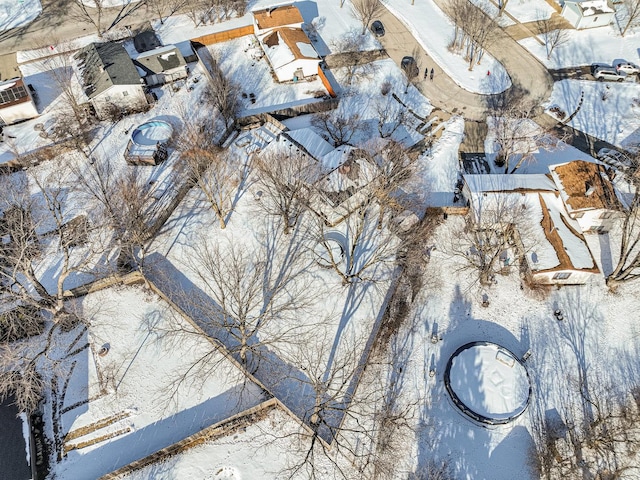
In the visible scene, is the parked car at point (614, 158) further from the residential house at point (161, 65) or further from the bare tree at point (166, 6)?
the bare tree at point (166, 6)

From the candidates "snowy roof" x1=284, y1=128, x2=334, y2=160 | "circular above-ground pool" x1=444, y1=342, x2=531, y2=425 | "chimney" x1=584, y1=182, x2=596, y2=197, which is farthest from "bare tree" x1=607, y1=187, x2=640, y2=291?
"snowy roof" x1=284, y1=128, x2=334, y2=160

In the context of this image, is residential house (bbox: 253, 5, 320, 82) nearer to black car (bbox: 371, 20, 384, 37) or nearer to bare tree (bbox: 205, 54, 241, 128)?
bare tree (bbox: 205, 54, 241, 128)

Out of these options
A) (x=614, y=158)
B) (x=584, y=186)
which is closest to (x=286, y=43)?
(x=584, y=186)

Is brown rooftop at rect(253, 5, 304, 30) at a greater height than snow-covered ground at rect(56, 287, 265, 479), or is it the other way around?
brown rooftop at rect(253, 5, 304, 30)

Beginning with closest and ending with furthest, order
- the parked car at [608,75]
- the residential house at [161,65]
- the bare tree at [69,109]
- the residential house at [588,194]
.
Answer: the residential house at [588,194]
the bare tree at [69,109]
the parked car at [608,75]
the residential house at [161,65]

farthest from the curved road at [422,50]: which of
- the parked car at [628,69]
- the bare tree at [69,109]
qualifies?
the parked car at [628,69]

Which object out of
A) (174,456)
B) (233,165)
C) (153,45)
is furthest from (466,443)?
(153,45)
